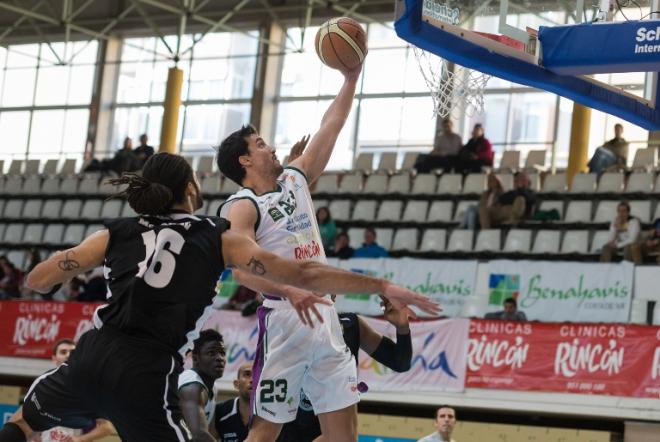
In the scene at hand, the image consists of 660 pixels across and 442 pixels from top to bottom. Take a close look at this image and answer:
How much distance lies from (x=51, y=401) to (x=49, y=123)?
25.7 m

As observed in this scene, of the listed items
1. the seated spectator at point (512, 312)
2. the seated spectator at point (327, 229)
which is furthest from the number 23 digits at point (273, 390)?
the seated spectator at point (327, 229)

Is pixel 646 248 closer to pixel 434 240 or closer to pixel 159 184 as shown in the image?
pixel 434 240

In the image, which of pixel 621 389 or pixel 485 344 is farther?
pixel 485 344

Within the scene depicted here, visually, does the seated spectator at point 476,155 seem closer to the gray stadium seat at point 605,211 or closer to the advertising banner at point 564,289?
the gray stadium seat at point 605,211

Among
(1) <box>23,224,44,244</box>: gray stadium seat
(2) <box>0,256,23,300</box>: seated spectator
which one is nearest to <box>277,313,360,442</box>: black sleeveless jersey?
(2) <box>0,256,23,300</box>: seated spectator

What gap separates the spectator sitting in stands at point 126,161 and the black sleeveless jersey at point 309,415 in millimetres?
15784

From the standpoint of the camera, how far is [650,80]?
8438 millimetres

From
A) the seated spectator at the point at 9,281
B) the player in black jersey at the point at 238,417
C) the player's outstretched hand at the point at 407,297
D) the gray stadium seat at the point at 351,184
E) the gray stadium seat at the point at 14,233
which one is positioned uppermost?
the gray stadium seat at the point at 351,184

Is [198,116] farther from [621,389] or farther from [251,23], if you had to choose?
[621,389]

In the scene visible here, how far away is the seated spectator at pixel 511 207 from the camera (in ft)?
57.0

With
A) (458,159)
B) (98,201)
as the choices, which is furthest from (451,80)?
(98,201)

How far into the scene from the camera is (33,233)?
2266 centimetres

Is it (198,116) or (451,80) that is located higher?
(198,116)

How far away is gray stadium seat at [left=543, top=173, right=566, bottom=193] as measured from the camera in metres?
18.5
